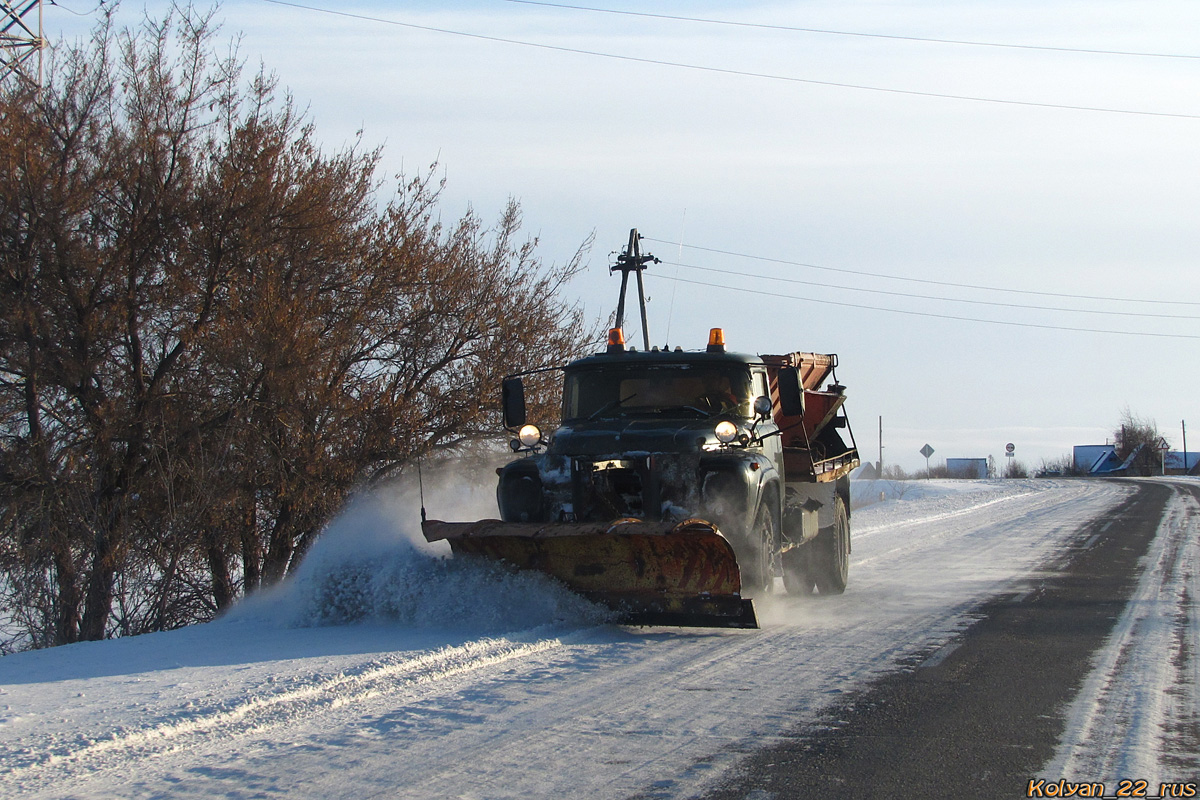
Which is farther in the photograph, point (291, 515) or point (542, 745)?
point (291, 515)

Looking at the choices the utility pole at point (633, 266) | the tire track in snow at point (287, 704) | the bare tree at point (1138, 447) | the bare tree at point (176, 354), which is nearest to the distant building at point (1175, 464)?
the bare tree at point (1138, 447)

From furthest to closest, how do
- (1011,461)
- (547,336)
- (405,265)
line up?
(1011,461) → (547,336) → (405,265)

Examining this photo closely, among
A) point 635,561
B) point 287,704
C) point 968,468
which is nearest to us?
point 287,704

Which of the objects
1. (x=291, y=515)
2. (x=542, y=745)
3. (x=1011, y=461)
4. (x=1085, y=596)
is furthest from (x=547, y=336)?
(x=1011, y=461)

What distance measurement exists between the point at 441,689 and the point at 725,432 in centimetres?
323

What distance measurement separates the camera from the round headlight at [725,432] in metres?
8.27

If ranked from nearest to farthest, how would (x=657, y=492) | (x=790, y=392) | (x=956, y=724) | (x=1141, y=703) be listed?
(x=956, y=724), (x=1141, y=703), (x=657, y=492), (x=790, y=392)

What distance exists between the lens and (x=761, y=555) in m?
8.23

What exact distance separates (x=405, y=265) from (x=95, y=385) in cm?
458

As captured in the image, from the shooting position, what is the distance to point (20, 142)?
41.0ft

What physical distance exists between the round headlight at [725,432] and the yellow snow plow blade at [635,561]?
111cm

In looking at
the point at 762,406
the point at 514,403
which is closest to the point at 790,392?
the point at 762,406

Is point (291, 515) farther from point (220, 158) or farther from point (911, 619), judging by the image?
point (911, 619)

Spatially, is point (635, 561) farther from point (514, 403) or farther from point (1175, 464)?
point (1175, 464)
